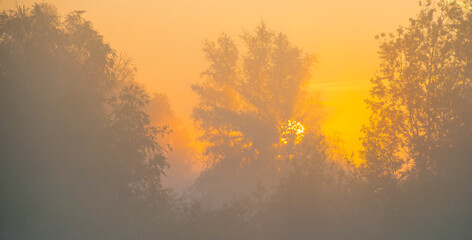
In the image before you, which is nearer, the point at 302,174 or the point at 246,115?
the point at 302,174

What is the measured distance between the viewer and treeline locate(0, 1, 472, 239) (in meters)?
17.7

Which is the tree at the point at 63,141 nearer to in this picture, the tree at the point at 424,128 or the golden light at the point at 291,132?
the tree at the point at 424,128

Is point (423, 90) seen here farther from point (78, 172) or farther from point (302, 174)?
point (78, 172)

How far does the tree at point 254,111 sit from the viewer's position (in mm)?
44719

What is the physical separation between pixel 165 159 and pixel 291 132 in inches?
982

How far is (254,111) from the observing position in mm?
47812

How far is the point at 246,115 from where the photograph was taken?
152 feet

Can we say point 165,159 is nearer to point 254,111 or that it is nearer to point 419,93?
point 419,93

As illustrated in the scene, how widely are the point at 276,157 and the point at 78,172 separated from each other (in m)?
26.1

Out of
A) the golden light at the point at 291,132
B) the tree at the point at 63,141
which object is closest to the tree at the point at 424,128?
the tree at the point at 63,141

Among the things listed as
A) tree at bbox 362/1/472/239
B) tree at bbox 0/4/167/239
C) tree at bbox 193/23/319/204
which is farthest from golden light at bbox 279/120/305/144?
tree at bbox 0/4/167/239

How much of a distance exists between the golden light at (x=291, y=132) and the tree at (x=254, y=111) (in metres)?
0.09

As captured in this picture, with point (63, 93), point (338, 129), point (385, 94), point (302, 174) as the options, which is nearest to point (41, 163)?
point (63, 93)

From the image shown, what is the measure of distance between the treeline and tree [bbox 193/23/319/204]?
21.5 metres
